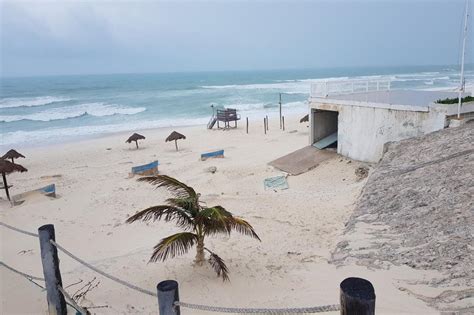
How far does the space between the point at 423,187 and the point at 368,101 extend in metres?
6.86

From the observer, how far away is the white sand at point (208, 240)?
18.4 ft

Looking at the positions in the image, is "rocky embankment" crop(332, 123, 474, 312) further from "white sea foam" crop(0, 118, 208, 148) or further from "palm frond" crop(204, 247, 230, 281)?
"white sea foam" crop(0, 118, 208, 148)

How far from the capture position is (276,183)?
13438mm

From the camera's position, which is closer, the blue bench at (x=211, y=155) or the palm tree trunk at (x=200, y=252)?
the palm tree trunk at (x=200, y=252)

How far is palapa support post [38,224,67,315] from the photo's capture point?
14.4 ft

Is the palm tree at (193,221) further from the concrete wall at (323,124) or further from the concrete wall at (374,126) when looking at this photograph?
the concrete wall at (323,124)

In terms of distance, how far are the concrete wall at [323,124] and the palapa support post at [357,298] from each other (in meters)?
14.8

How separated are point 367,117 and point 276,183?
4.15 metres

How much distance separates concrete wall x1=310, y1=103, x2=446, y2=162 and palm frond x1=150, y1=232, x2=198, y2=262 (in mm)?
8880

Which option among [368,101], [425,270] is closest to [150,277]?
[425,270]

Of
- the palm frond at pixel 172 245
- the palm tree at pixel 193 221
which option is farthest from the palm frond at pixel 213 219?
the palm frond at pixel 172 245

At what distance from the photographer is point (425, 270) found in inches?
209

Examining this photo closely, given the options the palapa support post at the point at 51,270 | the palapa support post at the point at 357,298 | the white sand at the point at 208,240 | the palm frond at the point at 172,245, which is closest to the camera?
the palapa support post at the point at 357,298

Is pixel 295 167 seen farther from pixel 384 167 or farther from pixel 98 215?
pixel 98 215
